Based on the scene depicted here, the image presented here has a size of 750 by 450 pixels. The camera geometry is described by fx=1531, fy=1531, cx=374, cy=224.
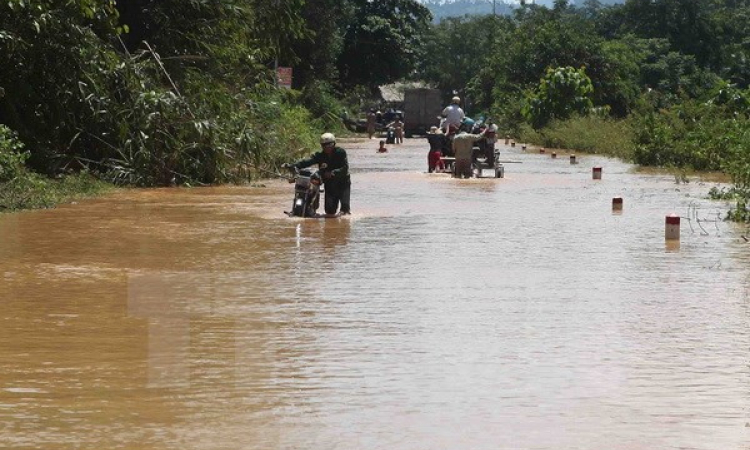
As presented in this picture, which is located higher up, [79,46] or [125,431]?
[79,46]

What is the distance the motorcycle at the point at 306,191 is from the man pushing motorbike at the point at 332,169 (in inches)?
4.0

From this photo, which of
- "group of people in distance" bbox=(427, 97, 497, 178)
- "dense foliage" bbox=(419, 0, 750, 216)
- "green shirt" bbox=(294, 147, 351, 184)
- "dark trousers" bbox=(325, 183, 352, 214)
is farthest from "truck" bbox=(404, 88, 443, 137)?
"green shirt" bbox=(294, 147, 351, 184)

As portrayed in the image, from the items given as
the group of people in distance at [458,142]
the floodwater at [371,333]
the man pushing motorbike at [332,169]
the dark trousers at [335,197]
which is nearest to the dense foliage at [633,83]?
the group of people in distance at [458,142]

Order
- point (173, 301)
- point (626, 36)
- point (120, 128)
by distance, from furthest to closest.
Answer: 1. point (626, 36)
2. point (120, 128)
3. point (173, 301)

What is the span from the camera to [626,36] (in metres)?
91.4

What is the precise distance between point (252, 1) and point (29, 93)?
34.8 feet

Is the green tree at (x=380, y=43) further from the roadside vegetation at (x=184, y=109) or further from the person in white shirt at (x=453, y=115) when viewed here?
the person in white shirt at (x=453, y=115)

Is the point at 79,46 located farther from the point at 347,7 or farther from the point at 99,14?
the point at 347,7

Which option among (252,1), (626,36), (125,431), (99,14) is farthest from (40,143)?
(626,36)

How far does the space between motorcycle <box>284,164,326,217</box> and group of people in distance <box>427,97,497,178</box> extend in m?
10.2

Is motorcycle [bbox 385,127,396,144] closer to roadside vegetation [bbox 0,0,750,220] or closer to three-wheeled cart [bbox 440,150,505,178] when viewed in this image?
roadside vegetation [bbox 0,0,750,220]

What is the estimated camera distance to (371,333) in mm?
11648

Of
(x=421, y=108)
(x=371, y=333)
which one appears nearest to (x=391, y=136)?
(x=421, y=108)

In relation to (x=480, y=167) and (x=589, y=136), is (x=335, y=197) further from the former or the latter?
(x=589, y=136)
